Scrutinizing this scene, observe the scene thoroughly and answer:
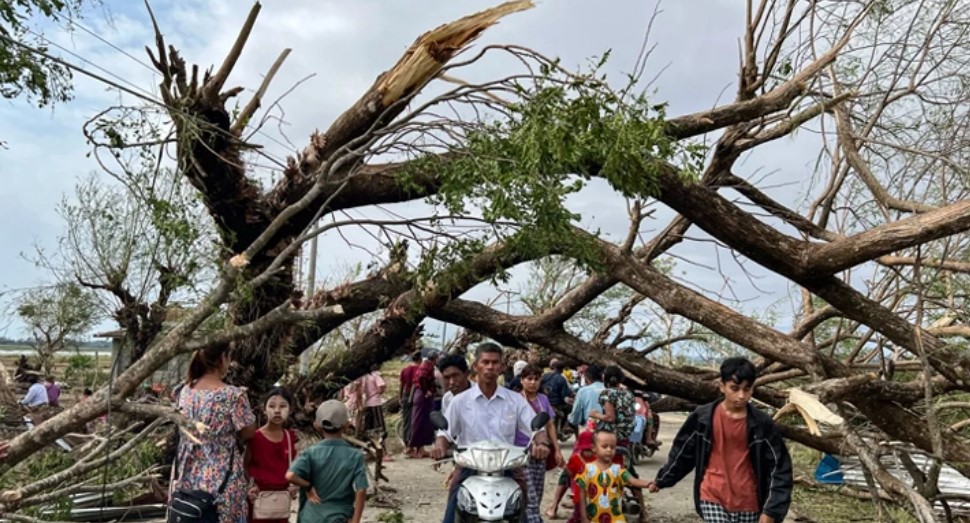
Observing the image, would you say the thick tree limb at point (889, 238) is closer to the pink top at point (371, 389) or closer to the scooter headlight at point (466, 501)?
the scooter headlight at point (466, 501)

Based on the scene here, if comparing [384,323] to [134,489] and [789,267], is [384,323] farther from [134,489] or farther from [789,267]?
[789,267]

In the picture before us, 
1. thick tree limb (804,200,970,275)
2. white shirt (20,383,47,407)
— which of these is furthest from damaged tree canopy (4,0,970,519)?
white shirt (20,383,47,407)

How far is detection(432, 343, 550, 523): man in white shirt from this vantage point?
444cm

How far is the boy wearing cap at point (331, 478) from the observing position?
4340 mm

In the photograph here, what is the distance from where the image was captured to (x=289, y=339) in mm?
8930

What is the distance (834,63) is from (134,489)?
794 centimetres

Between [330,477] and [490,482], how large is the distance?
0.99 meters

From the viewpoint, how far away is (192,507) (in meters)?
4.00

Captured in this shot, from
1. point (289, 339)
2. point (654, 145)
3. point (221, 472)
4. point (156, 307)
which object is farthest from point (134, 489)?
point (654, 145)

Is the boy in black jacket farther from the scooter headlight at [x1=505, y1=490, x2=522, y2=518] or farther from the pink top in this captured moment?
the pink top

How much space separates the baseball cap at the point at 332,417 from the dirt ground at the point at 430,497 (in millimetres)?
2812

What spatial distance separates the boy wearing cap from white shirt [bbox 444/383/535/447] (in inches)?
24.0

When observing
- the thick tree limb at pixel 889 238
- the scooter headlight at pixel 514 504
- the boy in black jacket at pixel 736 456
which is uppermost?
the thick tree limb at pixel 889 238

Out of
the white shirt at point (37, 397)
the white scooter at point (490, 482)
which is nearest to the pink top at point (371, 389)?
the white shirt at point (37, 397)
